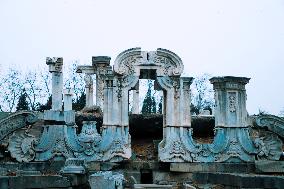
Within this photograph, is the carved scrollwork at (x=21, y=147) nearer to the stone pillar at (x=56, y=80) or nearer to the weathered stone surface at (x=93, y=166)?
the stone pillar at (x=56, y=80)

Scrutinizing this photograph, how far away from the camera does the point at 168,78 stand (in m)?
11.9

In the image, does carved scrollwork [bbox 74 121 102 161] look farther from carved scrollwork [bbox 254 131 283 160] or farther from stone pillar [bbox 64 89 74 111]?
carved scrollwork [bbox 254 131 283 160]

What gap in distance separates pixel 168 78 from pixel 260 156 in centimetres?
356

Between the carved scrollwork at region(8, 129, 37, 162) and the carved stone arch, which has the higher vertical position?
the carved stone arch

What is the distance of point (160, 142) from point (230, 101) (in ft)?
8.11

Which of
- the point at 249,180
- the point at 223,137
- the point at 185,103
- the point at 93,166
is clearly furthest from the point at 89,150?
the point at 249,180

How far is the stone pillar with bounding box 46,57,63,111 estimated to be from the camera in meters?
11.6

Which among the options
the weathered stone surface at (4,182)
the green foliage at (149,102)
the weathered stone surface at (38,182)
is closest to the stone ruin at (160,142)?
the weathered stone surface at (38,182)

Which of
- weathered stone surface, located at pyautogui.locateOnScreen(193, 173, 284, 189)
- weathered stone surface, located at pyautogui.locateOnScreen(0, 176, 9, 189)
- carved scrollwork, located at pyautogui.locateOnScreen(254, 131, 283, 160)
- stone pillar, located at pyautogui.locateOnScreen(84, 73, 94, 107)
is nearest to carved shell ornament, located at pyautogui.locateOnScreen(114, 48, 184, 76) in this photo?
carved scrollwork, located at pyautogui.locateOnScreen(254, 131, 283, 160)

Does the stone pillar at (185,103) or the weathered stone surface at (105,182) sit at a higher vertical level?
the stone pillar at (185,103)

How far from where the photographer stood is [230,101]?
39.1 feet

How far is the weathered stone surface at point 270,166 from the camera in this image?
10.9m

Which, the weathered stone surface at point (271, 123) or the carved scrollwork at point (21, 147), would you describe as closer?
the carved scrollwork at point (21, 147)

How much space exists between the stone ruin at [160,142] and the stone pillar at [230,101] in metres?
0.03
